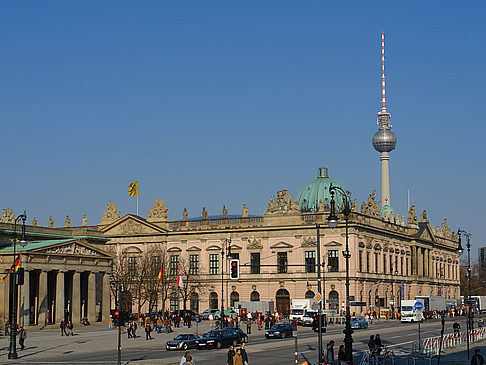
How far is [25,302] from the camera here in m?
82.4

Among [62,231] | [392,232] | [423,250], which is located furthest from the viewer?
[423,250]

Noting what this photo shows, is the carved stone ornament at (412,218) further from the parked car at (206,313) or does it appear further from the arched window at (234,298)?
the parked car at (206,313)

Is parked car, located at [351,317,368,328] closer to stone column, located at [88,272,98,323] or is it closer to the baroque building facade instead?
the baroque building facade

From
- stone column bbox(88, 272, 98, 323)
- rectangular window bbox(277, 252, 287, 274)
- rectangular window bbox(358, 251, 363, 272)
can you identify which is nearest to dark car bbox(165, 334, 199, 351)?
stone column bbox(88, 272, 98, 323)

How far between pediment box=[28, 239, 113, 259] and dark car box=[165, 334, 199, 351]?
29.5 m

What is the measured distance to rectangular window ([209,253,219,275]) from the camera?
413ft

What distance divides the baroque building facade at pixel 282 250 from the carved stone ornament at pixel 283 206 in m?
0.16

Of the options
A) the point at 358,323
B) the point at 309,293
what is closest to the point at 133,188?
the point at 309,293

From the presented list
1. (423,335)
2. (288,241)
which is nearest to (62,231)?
(288,241)

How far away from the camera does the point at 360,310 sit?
4626 inches

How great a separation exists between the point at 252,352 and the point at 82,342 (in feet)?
61.4

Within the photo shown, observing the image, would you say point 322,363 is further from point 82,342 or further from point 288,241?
point 288,241

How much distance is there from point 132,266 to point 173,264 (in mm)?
6730

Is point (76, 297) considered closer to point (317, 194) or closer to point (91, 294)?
point (91, 294)
